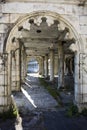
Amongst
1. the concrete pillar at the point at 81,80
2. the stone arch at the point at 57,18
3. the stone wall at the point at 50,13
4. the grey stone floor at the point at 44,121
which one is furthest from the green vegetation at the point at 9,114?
the concrete pillar at the point at 81,80

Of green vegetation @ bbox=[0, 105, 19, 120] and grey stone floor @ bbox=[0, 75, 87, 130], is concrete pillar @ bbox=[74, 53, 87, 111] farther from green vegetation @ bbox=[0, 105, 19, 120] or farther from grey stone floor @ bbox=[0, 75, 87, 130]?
green vegetation @ bbox=[0, 105, 19, 120]

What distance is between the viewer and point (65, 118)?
13016mm

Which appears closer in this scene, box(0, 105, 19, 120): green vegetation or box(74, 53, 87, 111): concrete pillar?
box(0, 105, 19, 120): green vegetation

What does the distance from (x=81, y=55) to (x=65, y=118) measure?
2.83 metres

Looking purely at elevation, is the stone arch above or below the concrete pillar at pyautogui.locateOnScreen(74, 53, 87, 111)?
above

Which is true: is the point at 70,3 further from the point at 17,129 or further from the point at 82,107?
the point at 17,129

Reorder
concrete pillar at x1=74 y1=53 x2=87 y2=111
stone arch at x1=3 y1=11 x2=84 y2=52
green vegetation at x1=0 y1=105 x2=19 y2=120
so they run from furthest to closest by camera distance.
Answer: concrete pillar at x1=74 y1=53 x2=87 y2=111, stone arch at x1=3 y1=11 x2=84 y2=52, green vegetation at x1=0 y1=105 x2=19 y2=120

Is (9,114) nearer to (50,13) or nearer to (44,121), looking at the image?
Answer: (44,121)

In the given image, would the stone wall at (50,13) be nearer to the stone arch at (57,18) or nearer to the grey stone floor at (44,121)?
the stone arch at (57,18)

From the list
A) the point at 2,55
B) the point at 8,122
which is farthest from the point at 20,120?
the point at 2,55

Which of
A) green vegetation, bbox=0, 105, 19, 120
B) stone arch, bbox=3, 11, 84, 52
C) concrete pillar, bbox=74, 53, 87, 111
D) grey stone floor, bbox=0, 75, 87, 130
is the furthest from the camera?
concrete pillar, bbox=74, 53, 87, 111

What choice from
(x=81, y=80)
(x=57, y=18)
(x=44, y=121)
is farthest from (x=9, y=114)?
(x=57, y=18)

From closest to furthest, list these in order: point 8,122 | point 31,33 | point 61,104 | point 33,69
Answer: point 8,122 < point 61,104 < point 31,33 < point 33,69

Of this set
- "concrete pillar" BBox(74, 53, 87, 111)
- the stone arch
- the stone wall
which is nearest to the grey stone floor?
"concrete pillar" BBox(74, 53, 87, 111)
